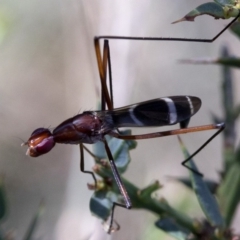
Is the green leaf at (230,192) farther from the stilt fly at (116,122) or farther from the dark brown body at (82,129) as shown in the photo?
the dark brown body at (82,129)

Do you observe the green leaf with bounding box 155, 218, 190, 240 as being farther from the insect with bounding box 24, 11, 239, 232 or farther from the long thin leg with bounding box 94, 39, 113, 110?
the long thin leg with bounding box 94, 39, 113, 110

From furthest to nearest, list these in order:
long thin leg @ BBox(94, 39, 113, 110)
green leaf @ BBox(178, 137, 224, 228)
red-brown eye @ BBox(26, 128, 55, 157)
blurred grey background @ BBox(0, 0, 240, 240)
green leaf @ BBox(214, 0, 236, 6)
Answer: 1. blurred grey background @ BBox(0, 0, 240, 240)
2. long thin leg @ BBox(94, 39, 113, 110)
3. red-brown eye @ BBox(26, 128, 55, 157)
4. green leaf @ BBox(178, 137, 224, 228)
5. green leaf @ BBox(214, 0, 236, 6)

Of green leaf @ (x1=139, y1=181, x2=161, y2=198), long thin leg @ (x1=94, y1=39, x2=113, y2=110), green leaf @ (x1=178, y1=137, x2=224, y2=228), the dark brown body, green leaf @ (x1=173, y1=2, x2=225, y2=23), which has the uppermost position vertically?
green leaf @ (x1=173, y1=2, x2=225, y2=23)

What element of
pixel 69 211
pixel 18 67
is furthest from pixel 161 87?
pixel 69 211

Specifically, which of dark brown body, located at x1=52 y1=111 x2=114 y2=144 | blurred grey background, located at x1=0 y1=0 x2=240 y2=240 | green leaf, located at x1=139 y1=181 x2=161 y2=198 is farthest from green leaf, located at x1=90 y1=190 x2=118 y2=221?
blurred grey background, located at x1=0 y1=0 x2=240 y2=240

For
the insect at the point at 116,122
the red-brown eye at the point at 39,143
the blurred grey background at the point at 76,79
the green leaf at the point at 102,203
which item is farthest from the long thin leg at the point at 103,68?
the green leaf at the point at 102,203

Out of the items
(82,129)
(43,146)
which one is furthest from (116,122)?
(43,146)
